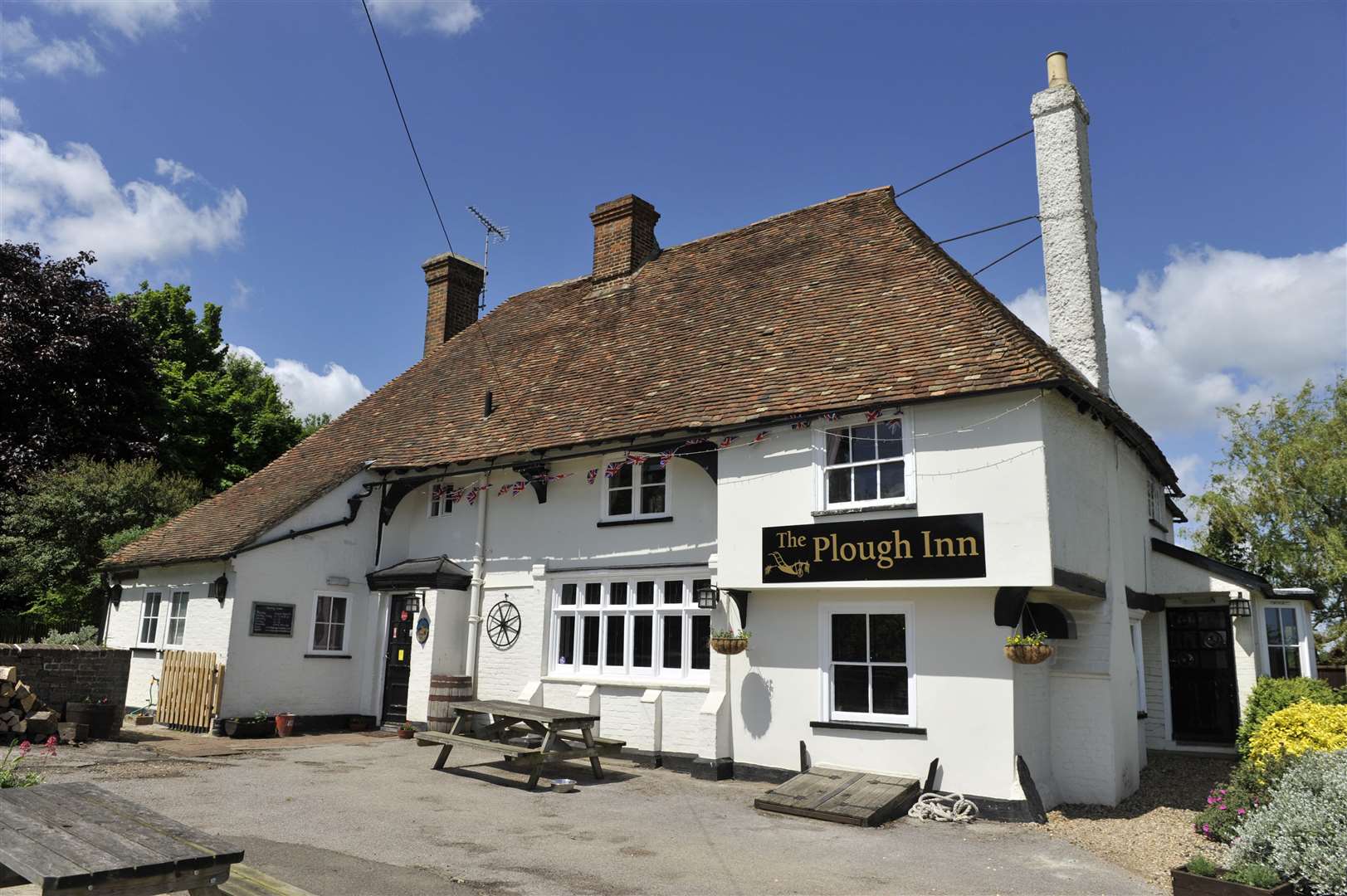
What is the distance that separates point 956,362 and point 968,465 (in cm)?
132

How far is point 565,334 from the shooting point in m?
18.4

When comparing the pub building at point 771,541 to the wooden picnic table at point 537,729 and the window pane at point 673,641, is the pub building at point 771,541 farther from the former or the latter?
the wooden picnic table at point 537,729

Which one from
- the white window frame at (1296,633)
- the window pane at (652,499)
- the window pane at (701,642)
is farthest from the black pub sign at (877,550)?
the white window frame at (1296,633)

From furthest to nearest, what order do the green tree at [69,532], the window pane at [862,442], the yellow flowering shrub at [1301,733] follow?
the green tree at [69,532] → the window pane at [862,442] → the yellow flowering shrub at [1301,733]

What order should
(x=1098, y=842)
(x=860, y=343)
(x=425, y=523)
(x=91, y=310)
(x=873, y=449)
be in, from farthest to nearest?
(x=91, y=310) → (x=425, y=523) → (x=860, y=343) → (x=873, y=449) → (x=1098, y=842)

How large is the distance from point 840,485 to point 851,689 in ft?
8.47

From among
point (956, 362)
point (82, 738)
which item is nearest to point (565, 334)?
point (956, 362)

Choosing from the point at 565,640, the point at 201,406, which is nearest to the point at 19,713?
the point at 565,640

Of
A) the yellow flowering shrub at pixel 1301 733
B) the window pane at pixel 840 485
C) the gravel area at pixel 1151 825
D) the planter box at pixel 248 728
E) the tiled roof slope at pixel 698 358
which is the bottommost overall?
the gravel area at pixel 1151 825

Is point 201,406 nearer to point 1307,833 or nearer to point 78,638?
point 78,638

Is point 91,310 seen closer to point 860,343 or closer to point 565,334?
point 565,334

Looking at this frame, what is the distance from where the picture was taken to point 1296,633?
15641mm

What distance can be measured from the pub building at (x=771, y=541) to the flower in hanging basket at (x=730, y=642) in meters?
0.30

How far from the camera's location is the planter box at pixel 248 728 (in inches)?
577
